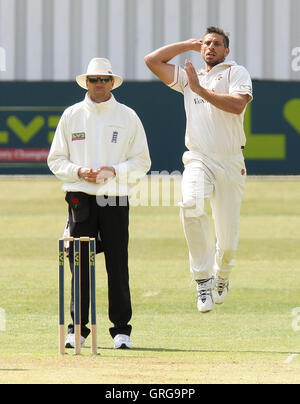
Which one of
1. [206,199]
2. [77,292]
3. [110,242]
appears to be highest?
[206,199]

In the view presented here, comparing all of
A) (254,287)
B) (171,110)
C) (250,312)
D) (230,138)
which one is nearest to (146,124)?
(171,110)

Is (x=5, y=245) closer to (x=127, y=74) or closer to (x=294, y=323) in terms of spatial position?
(x=294, y=323)

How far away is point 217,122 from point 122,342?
1580mm

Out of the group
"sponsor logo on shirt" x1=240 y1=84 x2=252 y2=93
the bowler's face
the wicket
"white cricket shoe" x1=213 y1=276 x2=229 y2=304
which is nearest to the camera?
the wicket

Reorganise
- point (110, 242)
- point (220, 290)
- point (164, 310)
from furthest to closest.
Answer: point (164, 310) → point (220, 290) → point (110, 242)

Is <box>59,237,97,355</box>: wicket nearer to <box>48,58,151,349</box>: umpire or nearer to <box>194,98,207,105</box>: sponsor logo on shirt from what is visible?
<box>48,58,151,349</box>: umpire

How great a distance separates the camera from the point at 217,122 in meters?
6.68

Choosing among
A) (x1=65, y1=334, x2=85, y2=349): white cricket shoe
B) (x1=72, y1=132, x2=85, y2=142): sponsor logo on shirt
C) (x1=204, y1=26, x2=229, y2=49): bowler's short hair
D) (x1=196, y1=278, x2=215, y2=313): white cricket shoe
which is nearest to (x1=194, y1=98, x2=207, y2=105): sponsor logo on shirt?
(x1=204, y1=26, x2=229, y2=49): bowler's short hair

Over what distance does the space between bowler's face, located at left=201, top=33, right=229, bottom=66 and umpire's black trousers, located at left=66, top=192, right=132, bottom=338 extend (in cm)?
119

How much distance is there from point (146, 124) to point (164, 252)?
8.08m

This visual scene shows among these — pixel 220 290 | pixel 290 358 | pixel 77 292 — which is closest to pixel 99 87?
pixel 77 292

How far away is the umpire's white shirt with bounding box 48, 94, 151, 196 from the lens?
6199mm

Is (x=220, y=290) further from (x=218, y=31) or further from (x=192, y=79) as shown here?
(x=218, y=31)

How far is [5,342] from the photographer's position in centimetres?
641
